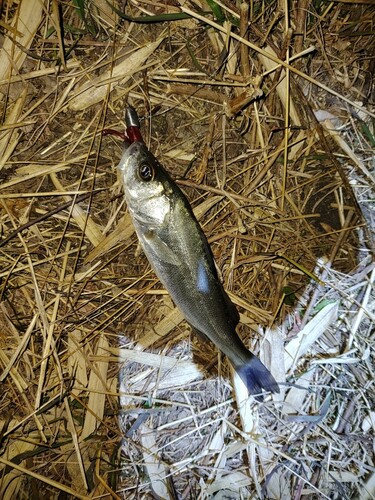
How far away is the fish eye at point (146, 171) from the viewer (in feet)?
5.77

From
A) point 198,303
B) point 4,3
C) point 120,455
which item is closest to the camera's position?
point 198,303

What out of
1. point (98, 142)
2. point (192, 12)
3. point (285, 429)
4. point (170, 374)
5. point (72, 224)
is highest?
point (192, 12)

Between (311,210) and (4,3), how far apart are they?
2.28 m

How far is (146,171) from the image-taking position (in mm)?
1759

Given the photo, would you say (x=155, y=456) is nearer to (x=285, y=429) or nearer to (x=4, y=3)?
(x=285, y=429)

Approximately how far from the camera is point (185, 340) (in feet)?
7.31

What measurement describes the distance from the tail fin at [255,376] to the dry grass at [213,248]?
0.12 metres

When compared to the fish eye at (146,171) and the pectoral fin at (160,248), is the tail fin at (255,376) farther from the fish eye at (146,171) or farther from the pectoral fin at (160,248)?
the fish eye at (146,171)

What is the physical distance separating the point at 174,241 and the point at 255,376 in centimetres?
98

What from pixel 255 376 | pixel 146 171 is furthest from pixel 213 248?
pixel 255 376

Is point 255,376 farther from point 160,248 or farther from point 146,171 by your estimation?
point 146,171

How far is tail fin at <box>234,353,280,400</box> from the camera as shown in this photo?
2004 mm

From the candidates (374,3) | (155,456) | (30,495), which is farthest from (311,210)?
(30,495)

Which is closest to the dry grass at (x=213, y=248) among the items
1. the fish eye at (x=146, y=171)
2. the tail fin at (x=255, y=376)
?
the tail fin at (x=255, y=376)
